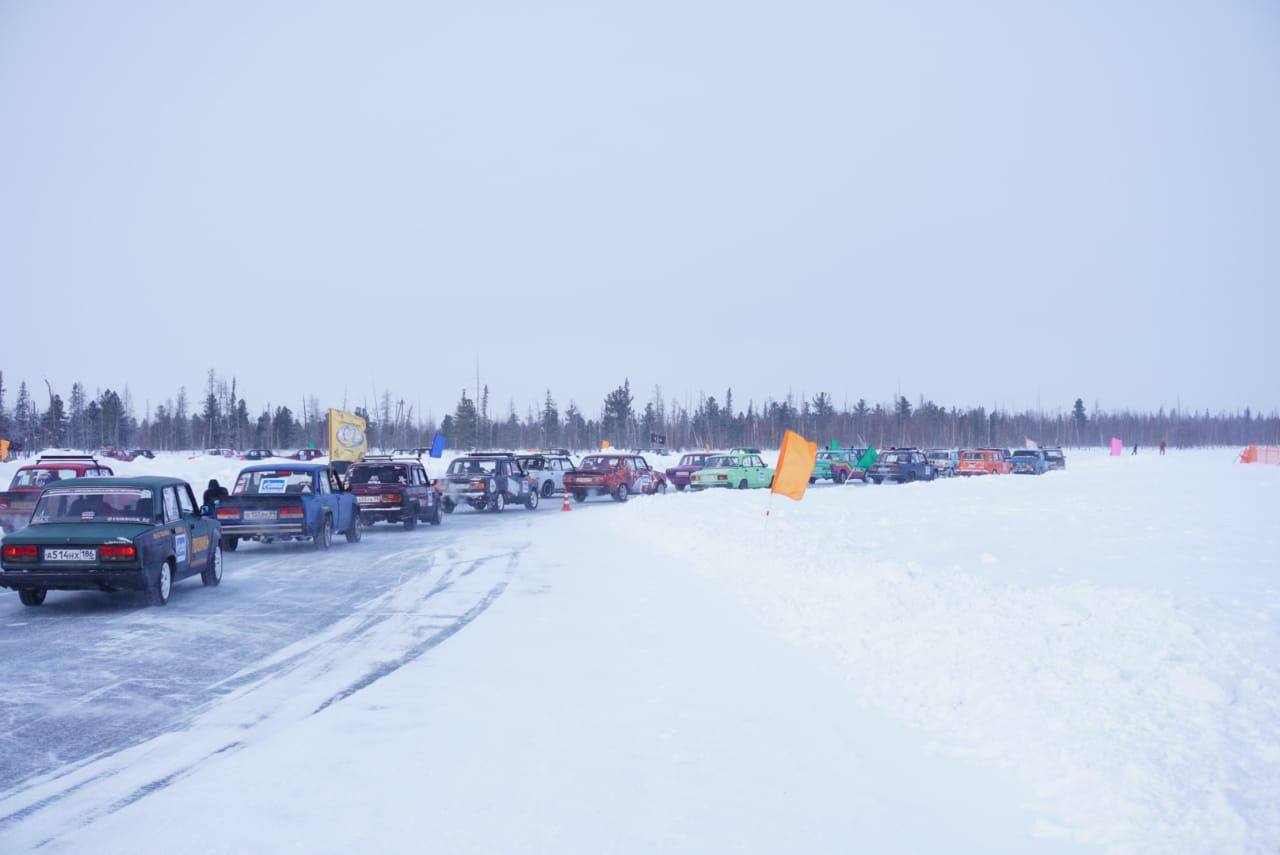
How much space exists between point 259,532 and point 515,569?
5.52 m

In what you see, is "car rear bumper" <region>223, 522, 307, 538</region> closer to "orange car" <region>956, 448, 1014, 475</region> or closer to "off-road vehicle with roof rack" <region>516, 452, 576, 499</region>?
"off-road vehicle with roof rack" <region>516, 452, 576, 499</region>

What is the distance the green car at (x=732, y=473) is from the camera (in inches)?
1414

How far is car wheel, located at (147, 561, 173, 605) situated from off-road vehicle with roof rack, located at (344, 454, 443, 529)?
1027cm

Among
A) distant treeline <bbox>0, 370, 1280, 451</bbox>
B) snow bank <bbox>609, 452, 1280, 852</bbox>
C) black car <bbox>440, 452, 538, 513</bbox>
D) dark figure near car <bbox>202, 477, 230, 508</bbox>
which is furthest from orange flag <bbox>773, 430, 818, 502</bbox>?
distant treeline <bbox>0, 370, 1280, 451</bbox>

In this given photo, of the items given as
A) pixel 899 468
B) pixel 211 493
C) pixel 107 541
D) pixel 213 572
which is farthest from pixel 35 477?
pixel 899 468

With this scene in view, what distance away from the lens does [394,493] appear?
2259cm

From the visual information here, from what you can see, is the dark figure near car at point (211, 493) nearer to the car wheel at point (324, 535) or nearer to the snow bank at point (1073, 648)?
the car wheel at point (324, 535)

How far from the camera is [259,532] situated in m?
17.1

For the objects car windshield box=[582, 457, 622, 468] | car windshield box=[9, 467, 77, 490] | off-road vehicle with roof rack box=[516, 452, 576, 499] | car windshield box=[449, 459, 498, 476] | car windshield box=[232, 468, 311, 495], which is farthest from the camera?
off-road vehicle with roof rack box=[516, 452, 576, 499]

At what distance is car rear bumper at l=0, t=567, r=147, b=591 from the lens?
10.6 metres

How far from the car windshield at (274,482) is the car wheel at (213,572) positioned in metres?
4.39

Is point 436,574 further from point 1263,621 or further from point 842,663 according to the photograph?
point 1263,621

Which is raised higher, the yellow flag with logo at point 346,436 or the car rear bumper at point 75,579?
the yellow flag with logo at point 346,436

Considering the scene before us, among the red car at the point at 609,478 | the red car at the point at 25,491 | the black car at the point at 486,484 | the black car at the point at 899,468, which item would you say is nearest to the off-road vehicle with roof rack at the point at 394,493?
the black car at the point at 486,484
